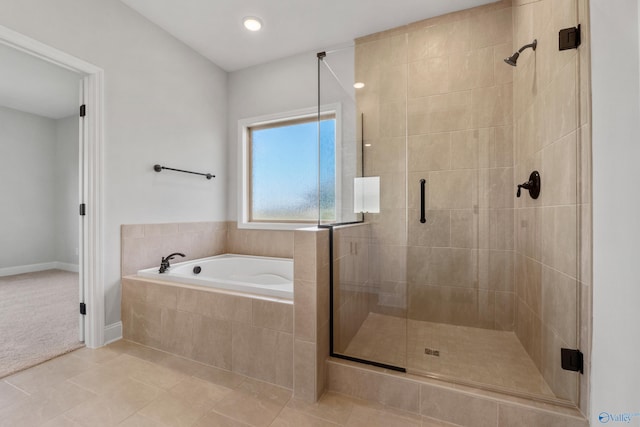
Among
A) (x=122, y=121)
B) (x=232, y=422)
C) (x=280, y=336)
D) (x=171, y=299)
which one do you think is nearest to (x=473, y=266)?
(x=280, y=336)

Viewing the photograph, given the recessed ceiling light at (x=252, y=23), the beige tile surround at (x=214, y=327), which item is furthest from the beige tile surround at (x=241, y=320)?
the recessed ceiling light at (x=252, y=23)

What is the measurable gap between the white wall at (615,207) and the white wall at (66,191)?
6007 millimetres

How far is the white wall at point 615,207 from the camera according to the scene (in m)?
0.98

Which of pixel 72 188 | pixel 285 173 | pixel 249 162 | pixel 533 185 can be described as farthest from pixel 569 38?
pixel 72 188

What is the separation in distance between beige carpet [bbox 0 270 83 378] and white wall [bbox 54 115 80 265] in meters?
0.72

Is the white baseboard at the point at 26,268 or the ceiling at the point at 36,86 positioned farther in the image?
the white baseboard at the point at 26,268

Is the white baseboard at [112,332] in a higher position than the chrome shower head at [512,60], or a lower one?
lower

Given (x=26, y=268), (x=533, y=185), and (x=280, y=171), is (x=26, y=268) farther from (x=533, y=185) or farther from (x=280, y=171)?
(x=533, y=185)

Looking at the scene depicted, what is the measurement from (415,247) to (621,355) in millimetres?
1269

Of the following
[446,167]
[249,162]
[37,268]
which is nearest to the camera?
[446,167]

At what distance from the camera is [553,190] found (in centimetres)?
140

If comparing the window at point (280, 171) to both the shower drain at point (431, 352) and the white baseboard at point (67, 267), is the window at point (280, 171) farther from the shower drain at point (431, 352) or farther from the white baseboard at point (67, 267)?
the white baseboard at point (67, 267)

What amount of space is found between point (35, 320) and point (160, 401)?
194cm

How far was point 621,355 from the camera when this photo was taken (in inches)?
39.4
